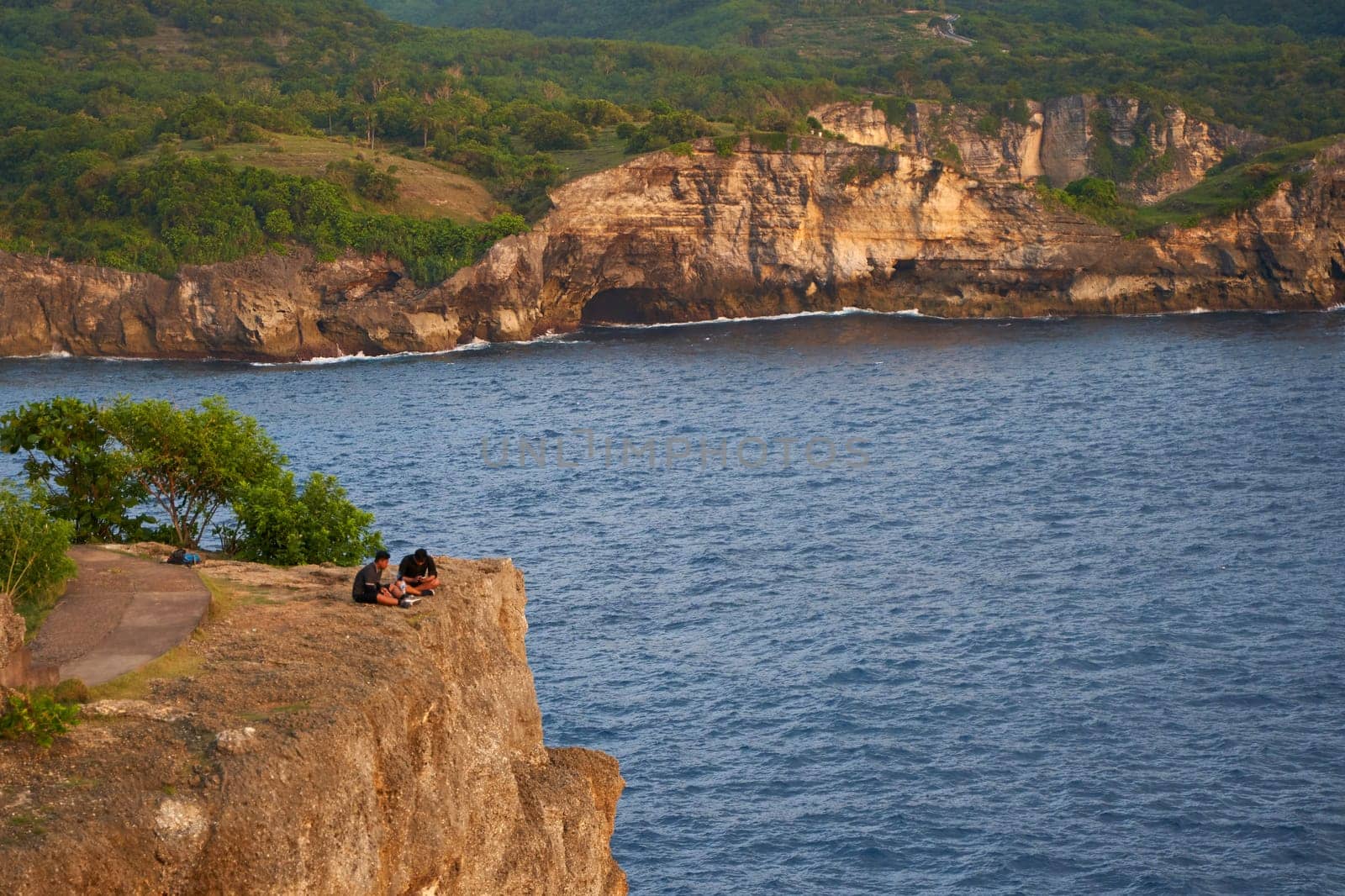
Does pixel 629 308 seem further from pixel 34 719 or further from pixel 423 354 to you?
pixel 34 719

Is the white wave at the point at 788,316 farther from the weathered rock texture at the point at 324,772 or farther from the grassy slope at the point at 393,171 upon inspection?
the weathered rock texture at the point at 324,772

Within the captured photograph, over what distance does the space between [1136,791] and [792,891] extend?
10.2 m

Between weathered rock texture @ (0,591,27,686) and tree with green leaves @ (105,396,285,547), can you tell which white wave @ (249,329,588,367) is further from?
weathered rock texture @ (0,591,27,686)

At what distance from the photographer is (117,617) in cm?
2686

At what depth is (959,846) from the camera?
36.9 m

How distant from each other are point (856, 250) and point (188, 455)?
323 ft

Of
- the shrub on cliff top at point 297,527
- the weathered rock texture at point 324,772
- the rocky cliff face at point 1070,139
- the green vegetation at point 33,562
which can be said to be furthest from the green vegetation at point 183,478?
the rocky cliff face at point 1070,139

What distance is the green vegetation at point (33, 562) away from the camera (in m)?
27.4

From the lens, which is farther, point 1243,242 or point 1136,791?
point 1243,242

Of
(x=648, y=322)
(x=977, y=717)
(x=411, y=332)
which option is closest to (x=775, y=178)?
(x=648, y=322)

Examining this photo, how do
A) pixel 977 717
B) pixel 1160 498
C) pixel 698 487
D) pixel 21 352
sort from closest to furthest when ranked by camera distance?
pixel 977 717 → pixel 1160 498 → pixel 698 487 → pixel 21 352

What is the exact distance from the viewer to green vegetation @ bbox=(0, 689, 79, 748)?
69.4ft

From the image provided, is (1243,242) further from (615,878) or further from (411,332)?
A: (615,878)

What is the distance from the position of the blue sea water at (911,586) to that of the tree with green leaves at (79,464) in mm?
14243
